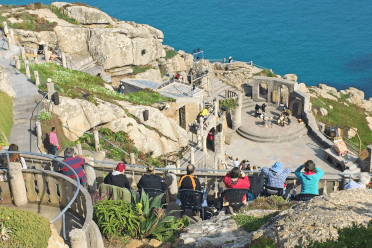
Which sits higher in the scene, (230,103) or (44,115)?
(44,115)

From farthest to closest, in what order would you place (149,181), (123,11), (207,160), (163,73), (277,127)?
(123,11), (163,73), (277,127), (207,160), (149,181)

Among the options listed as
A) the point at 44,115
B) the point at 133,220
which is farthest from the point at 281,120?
the point at 133,220

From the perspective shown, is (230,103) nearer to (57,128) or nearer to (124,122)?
(124,122)

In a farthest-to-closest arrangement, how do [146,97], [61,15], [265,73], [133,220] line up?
1. [265,73]
2. [61,15]
3. [146,97]
4. [133,220]

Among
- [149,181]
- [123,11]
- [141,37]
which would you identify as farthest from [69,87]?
[123,11]

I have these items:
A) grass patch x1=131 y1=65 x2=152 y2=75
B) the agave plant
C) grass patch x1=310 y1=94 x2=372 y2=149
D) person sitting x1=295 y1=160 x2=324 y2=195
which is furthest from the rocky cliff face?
grass patch x1=310 y1=94 x2=372 y2=149

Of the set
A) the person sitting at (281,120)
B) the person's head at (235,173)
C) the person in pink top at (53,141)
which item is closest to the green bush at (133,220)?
the person's head at (235,173)

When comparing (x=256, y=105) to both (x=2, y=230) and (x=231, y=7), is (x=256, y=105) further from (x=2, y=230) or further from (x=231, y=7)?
(x=231, y=7)

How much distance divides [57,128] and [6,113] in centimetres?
307

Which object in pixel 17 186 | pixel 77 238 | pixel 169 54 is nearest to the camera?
pixel 77 238

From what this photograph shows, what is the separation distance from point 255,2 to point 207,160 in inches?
→ 4200

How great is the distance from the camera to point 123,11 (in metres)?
123

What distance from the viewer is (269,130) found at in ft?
136

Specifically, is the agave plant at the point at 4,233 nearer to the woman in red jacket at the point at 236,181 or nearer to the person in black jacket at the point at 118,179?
the person in black jacket at the point at 118,179
